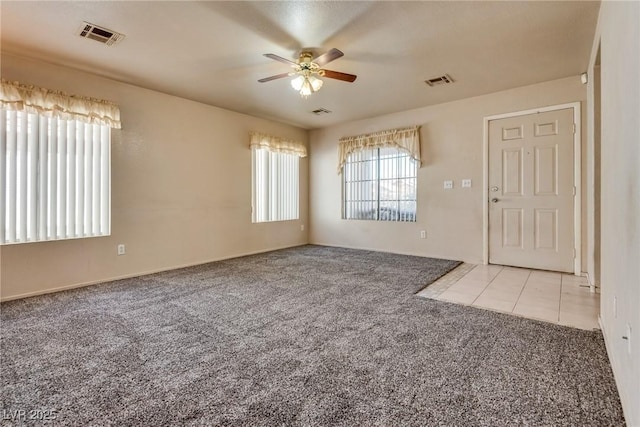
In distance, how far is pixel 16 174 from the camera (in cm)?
307

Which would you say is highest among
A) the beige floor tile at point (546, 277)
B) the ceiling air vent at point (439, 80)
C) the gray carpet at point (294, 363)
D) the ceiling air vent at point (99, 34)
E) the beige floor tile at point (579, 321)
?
the ceiling air vent at point (439, 80)

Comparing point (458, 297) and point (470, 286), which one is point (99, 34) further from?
point (470, 286)

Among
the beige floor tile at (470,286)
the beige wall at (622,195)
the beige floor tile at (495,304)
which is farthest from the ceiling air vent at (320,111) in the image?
the beige floor tile at (495,304)

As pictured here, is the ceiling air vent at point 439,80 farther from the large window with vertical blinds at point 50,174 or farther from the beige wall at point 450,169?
the large window with vertical blinds at point 50,174

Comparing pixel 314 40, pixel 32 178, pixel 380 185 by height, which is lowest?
pixel 32 178

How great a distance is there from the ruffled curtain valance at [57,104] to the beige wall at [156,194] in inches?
6.1

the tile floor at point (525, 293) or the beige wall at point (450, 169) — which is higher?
the beige wall at point (450, 169)

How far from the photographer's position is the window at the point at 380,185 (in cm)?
529

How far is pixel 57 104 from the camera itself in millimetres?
3230

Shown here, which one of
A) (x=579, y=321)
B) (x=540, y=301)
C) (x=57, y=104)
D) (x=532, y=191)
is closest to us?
(x=579, y=321)

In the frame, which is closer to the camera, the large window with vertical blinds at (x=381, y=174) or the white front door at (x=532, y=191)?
the white front door at (x=532, y=191)

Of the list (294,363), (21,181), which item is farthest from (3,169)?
(294,363)

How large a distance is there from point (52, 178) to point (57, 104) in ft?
2.59

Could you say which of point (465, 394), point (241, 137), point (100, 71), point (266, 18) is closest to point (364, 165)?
point (241, 137)
